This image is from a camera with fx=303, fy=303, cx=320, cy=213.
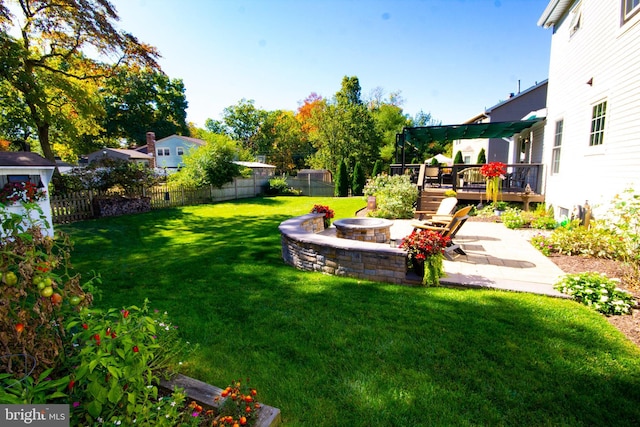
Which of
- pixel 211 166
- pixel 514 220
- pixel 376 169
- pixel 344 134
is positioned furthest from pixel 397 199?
pixel 344 134

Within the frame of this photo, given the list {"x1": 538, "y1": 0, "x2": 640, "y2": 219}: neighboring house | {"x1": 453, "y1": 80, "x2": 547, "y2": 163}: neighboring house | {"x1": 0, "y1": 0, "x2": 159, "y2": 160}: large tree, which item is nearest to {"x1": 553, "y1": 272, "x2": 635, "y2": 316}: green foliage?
{"x1": 538, "y1": 0, "x2": 640, "y2": 219}: neighboring house

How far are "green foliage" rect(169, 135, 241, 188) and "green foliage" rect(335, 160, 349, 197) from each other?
691 cm

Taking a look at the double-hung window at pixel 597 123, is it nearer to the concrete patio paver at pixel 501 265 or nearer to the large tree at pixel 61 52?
the concrete patio paver at pixel 501 265

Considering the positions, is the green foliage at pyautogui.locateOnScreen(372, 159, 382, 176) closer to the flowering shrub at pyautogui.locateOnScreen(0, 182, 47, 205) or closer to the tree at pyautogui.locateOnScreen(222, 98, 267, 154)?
the tree at pyautogui.locateOnScreen(222, 98, 267, 154)

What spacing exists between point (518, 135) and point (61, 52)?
20.5 meters

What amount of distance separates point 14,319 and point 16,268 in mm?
261

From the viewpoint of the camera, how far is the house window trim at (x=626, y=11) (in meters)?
5.25

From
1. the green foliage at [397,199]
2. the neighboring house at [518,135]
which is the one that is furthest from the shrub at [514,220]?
the neighboring house at [518,135]

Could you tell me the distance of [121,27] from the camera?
496 inches

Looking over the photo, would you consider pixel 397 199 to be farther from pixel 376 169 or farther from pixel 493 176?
pixel 376 169

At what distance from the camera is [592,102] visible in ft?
22.6

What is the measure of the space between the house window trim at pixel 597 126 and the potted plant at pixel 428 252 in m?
5.11

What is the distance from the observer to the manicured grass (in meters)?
2.17

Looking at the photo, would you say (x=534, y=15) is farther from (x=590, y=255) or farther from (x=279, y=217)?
(x=279, y=217)
